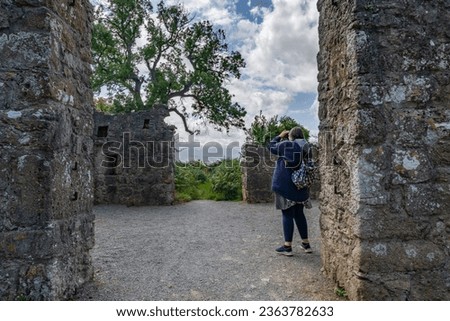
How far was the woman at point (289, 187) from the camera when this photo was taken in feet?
15.3

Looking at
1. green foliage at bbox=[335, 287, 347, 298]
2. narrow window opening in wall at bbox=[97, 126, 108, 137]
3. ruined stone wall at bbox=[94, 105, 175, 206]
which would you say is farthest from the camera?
narrow window opening in wall at bbox=[97, 126, 108, 137]

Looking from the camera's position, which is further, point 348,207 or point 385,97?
point 348,207

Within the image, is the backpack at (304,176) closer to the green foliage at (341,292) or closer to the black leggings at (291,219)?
the black leggings at (291,219)

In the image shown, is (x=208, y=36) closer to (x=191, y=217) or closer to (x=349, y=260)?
(x=191, y=217)

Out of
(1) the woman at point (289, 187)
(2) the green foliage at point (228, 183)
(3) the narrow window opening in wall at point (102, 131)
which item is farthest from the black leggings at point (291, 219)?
(3) the narrow window opening in wall at point (102, 131)

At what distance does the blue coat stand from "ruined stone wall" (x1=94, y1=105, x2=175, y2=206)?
5.81 m

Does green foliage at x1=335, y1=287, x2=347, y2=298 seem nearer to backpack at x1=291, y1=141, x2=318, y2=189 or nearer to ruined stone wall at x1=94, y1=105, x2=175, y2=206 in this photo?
backpack at x1=291, y1=141, x2=318, y2=189

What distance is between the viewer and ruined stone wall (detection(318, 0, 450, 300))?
2779 millimetres

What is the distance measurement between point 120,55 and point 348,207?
55.2ft

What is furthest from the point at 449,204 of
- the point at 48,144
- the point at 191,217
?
the point at 191,217

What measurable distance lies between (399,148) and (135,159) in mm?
8417

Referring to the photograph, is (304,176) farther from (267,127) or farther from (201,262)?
(267,127)

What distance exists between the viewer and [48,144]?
277 cm

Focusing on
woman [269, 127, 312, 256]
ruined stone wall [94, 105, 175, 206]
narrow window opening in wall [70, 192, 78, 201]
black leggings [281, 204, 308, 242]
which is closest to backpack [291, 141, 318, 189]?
woman [269, 127, 312, 256]
